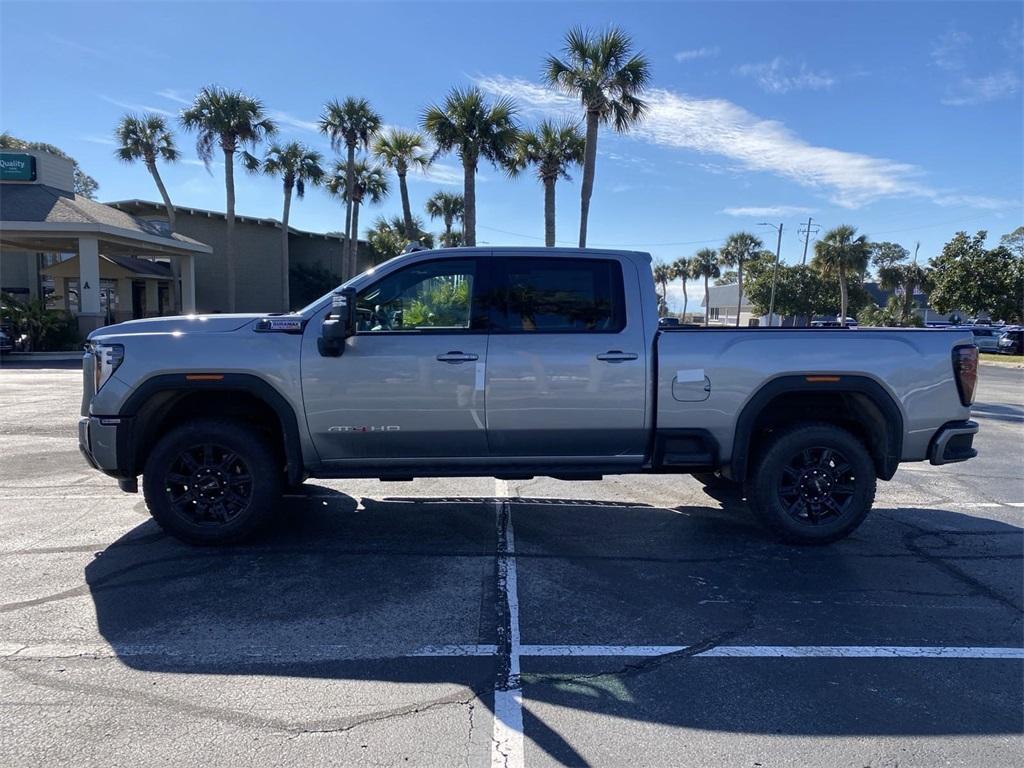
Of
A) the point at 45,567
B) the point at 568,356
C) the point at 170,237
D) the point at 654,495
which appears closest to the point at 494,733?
the point at 568,356

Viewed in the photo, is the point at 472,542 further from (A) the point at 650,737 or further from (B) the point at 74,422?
(B) the point at 74,422

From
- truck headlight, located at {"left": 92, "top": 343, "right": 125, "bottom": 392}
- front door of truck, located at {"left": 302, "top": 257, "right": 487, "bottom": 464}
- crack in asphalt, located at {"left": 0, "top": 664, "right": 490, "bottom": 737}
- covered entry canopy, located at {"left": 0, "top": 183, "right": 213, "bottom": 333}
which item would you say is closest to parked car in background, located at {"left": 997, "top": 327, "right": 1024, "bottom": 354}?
front door of truck, located at {"left": 302, "top": 257, "right": 487, "bottom": 464}

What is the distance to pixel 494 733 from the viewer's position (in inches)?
113

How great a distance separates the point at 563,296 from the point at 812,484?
7.69ft

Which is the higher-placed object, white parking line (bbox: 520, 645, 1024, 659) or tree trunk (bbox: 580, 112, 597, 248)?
tree trunk (bbox: 580, 112, 597, 248)

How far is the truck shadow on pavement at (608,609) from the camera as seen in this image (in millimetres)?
3164

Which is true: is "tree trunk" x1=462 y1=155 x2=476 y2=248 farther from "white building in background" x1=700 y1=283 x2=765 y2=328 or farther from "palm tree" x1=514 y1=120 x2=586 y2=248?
"white building in background" x1=700 y1=283 x2=765 y2=328

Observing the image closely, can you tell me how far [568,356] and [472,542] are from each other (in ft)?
5.30

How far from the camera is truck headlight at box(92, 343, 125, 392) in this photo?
465cm

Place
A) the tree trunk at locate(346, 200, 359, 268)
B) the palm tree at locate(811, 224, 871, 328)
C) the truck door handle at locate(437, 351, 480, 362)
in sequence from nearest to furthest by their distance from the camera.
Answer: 1. the truck door handle at locate(437, 351, 480, 362)
2. the tree trunk at locate(346, 200, 359, 268)
3. the palm tree at locate(811, 224, 871, 328)

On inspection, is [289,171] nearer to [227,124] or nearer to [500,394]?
[227,124]

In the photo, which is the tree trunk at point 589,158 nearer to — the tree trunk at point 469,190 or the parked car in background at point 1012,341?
the tree trunk at point 469,190

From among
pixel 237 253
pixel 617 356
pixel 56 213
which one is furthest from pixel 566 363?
pixel 237 253

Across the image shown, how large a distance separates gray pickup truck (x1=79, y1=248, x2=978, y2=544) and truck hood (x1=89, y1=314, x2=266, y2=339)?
0.02m
